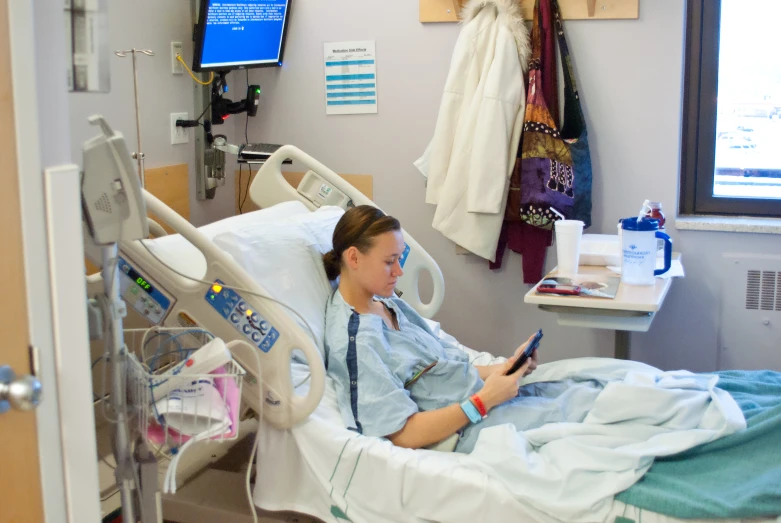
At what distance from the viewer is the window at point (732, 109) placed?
10.6ft

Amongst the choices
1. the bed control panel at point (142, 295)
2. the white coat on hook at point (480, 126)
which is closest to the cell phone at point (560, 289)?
the white coat on hook at point (480, 126)

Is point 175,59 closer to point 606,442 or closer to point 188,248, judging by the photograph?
point 188,248

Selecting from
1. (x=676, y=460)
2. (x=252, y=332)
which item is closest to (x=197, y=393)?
(x=252, y=332)

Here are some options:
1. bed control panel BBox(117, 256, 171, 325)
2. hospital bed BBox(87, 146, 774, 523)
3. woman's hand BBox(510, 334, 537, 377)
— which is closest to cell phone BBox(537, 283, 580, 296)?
woman's hand BBox(510, 334, 537, 377)

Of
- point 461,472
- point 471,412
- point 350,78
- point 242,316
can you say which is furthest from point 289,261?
point 350,78

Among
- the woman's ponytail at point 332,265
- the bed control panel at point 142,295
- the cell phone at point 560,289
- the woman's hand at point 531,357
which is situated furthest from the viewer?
the cell phone at point 560,289

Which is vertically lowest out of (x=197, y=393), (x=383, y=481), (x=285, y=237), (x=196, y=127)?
(x=383, y=481)

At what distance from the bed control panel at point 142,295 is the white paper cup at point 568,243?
4.62ft

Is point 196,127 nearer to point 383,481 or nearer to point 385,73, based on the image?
point 385,73

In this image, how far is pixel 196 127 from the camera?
3.46 meters

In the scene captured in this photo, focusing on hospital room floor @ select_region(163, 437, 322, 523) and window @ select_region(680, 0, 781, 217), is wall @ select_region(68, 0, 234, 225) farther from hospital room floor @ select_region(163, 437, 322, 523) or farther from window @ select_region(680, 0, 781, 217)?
window @ select_region(680, 0, 781, 217)

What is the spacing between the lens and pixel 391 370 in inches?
83.5

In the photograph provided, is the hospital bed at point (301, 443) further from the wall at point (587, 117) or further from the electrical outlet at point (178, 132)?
the wall at point (587, 117)

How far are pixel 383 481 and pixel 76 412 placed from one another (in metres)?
0.82
